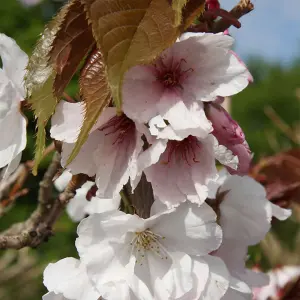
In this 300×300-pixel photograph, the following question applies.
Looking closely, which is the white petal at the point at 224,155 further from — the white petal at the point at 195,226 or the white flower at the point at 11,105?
the white flower at the point at 11,105

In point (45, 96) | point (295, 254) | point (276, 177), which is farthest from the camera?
point (295, 254)

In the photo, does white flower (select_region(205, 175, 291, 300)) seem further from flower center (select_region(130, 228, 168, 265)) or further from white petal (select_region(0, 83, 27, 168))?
white petal (select_region(0, 83, 27, 168))

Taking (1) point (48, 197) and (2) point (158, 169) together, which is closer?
(2) point (158, 169)

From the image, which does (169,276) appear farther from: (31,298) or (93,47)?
(31,298)

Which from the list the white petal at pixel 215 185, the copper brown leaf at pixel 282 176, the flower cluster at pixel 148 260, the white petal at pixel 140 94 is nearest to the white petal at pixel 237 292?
the flower cluster at pixel 148 260

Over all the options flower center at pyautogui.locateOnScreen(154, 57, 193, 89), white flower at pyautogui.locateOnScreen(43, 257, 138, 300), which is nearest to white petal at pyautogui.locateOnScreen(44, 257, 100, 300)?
white flower at pyautogui.locateOnScreen(43, 257, 138, 300)

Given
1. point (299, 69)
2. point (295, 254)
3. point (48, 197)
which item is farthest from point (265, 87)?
Answer: point (48, 197)
